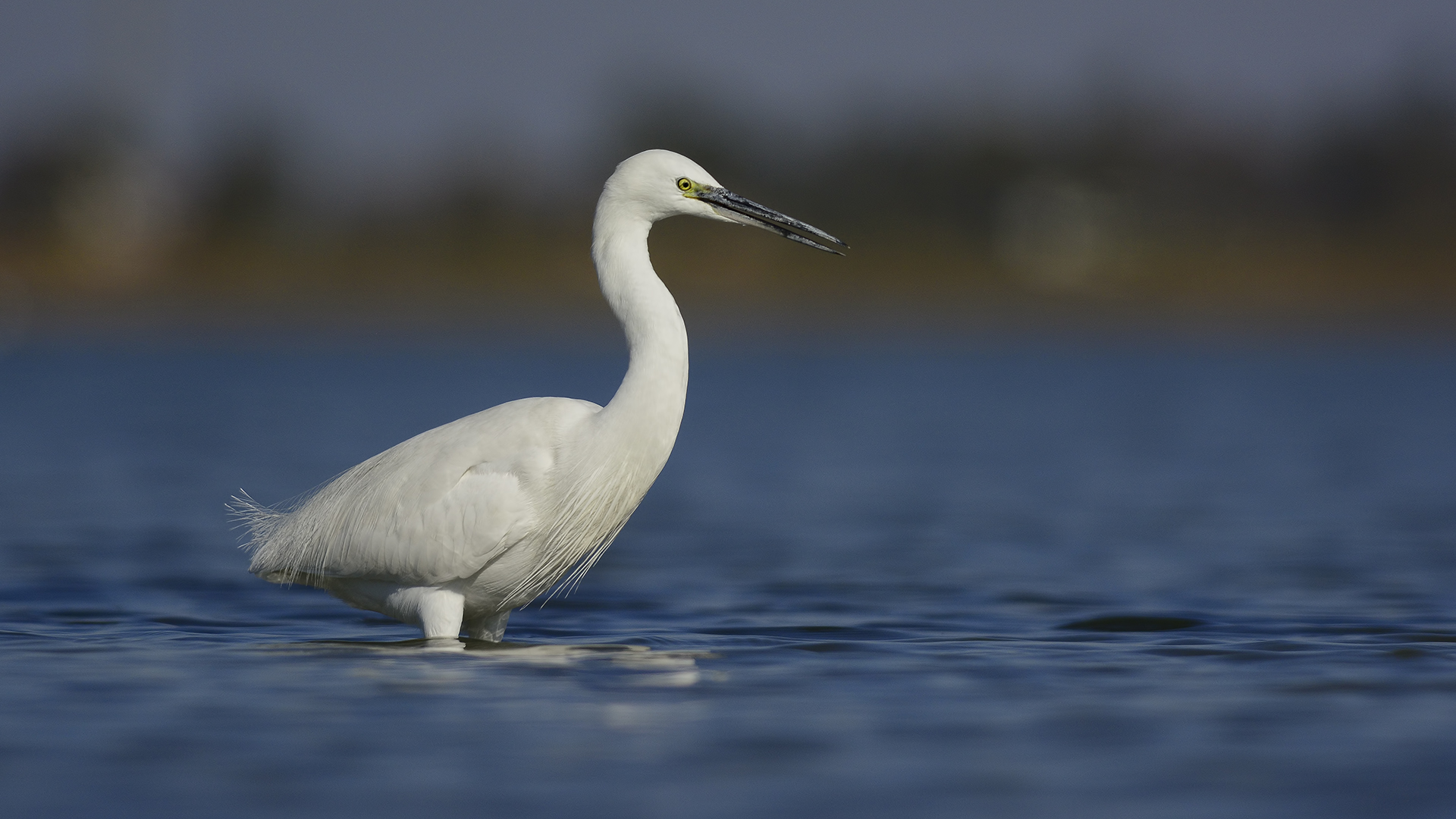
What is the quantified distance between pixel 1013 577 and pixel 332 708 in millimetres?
5310

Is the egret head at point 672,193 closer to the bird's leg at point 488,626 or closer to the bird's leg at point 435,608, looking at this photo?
the bird's leg at point 435,608

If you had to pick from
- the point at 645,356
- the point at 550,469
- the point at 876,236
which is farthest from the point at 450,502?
the point at 876,236

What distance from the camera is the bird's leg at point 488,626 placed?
8172 mm

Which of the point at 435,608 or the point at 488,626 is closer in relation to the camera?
the point at 435,608

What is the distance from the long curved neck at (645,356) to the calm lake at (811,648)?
3.25 feet

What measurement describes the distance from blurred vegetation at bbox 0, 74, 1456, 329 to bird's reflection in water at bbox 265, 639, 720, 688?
48968mm

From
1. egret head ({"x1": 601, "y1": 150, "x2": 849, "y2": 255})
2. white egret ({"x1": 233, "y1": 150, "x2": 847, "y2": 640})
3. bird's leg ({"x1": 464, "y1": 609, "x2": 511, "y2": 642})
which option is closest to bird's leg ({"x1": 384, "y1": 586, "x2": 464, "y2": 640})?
white egret ({"x1": 233, "y1": 150, "x2": 847, "y2": 640})

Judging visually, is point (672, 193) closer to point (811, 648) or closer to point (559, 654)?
point (559, 654)

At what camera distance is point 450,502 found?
760 centimetres

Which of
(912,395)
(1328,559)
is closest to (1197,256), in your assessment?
(912,395)

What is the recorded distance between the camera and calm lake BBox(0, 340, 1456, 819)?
18.1 feet

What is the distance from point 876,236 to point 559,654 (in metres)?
55.8

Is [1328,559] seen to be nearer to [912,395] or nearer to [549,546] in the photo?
[549,546]

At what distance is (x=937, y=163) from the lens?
69.0m
